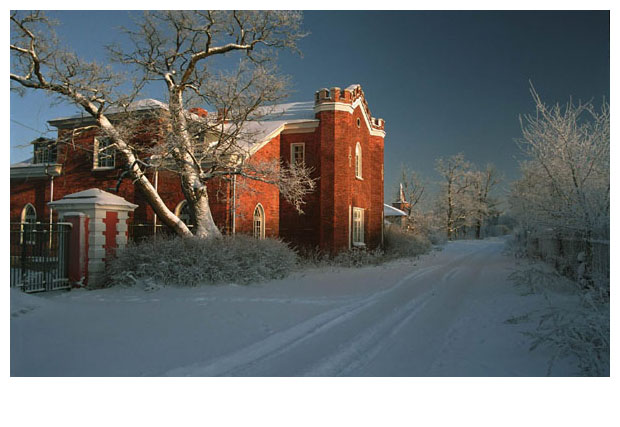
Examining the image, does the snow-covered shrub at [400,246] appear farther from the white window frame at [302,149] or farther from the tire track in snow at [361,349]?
the tire track in snow at [361,349]

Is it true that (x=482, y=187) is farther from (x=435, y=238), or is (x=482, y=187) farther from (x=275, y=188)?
(x=275, y=188)

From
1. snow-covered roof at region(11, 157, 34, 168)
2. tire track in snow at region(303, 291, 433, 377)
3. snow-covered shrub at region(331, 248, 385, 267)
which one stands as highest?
snow-covered roof at region(11, 157, 34, 168)

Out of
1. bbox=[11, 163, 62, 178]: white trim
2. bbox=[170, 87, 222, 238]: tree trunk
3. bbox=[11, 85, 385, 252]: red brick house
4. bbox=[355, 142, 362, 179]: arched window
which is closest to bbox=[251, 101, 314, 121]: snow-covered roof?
bbox=[11, 85, 385, 252]: red brick house

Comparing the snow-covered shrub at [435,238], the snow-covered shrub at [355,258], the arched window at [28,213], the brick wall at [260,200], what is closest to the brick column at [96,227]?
the brick wall at [260,200]

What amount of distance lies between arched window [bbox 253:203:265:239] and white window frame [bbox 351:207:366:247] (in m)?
4.52

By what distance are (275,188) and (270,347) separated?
43.4 feet

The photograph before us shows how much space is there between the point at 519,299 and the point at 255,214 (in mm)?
11296

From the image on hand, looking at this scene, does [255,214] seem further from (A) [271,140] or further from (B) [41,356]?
(B) [41,356]

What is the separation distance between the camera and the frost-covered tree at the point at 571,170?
663 cm

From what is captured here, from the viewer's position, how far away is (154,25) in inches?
488

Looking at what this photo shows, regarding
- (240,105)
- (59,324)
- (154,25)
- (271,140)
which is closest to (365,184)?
(271,140)

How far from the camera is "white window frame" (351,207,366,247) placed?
18781 mm

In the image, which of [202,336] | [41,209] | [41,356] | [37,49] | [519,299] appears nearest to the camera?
[41,356]

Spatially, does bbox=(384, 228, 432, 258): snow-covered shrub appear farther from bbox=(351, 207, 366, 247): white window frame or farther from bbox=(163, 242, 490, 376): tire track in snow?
bbox=(163, 242, 490, 376): tire track in snow
